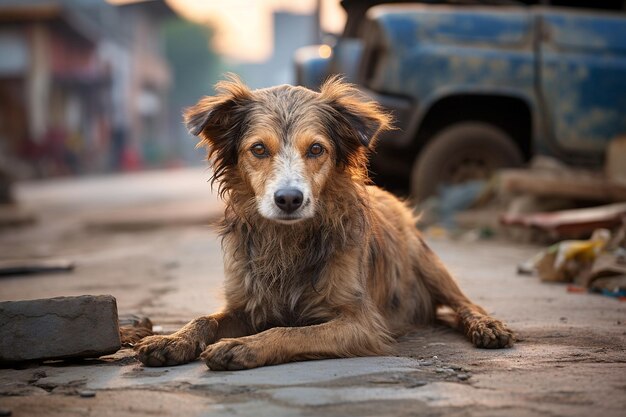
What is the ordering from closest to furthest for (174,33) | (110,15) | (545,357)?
(545,357), (110,15), (174,33)

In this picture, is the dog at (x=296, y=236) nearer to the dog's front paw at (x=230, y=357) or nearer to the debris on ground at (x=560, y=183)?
the dog's front paw at (x=230, y=357)

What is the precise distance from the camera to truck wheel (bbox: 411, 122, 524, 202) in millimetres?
9859

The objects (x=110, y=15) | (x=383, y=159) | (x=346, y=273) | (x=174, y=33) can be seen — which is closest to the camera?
(x=346, y=273)

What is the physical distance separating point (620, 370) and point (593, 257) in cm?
275

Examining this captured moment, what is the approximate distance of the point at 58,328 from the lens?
407cm

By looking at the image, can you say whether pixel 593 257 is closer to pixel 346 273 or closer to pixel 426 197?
pixel 346 273

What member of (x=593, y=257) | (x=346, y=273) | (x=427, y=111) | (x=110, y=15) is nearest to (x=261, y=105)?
(x=346, y=273)

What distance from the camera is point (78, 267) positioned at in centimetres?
805

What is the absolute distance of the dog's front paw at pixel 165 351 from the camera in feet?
13.1

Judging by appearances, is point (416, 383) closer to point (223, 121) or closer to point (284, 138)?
point (284, 138)

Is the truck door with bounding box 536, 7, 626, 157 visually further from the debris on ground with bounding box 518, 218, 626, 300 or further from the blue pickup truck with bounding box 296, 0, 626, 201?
the debris on ground with bounding box 518, 218, 626, 300

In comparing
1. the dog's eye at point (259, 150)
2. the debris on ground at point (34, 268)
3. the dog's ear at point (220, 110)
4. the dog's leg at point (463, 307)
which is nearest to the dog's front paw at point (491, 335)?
the dog's leg at point (463, 307)

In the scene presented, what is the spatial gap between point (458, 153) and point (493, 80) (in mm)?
919

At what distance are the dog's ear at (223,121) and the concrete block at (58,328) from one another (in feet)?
3.47
